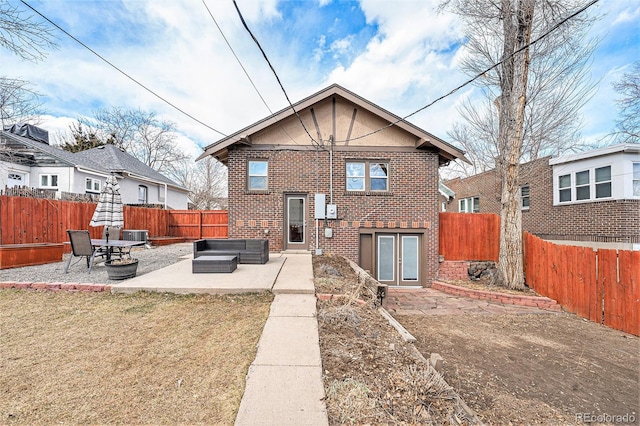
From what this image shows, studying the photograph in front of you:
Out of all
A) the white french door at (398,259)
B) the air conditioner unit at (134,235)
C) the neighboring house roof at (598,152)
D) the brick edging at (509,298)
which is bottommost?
the brick edging at (509,298)

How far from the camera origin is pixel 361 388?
229 cm

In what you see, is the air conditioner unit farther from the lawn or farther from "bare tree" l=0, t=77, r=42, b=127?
the lawn

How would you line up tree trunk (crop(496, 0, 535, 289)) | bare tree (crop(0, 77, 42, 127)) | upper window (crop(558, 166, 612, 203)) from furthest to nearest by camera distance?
upper window (crop(558, 166, 612, 203)) → bare tree (crop(0, 77, 42, 127)) → tree trunk (crop(496, 0, 535, 289))

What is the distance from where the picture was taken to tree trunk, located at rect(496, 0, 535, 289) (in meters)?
7.41

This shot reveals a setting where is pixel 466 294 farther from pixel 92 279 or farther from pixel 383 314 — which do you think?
pixel 92 279

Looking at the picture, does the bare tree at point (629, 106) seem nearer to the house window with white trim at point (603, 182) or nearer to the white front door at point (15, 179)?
the house window with white trim at point (603, 182)

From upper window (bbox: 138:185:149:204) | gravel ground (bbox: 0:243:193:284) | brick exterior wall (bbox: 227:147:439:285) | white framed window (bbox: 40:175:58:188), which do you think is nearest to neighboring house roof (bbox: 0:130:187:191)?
white framed window (bbox: 40:175:58:188)

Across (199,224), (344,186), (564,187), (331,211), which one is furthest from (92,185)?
(564,187)

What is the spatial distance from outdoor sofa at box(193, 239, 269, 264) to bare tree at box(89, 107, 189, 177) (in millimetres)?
26144

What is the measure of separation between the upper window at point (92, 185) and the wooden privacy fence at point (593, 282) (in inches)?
808

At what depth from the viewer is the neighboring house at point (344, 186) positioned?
9.05 m

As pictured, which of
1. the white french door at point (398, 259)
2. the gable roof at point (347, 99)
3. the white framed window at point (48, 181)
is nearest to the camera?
the gable roof at point (347, 99)

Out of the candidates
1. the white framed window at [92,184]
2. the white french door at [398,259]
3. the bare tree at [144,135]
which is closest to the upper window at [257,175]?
the white french door at [398,259]

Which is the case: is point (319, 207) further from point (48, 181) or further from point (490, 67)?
point (48, 181)
